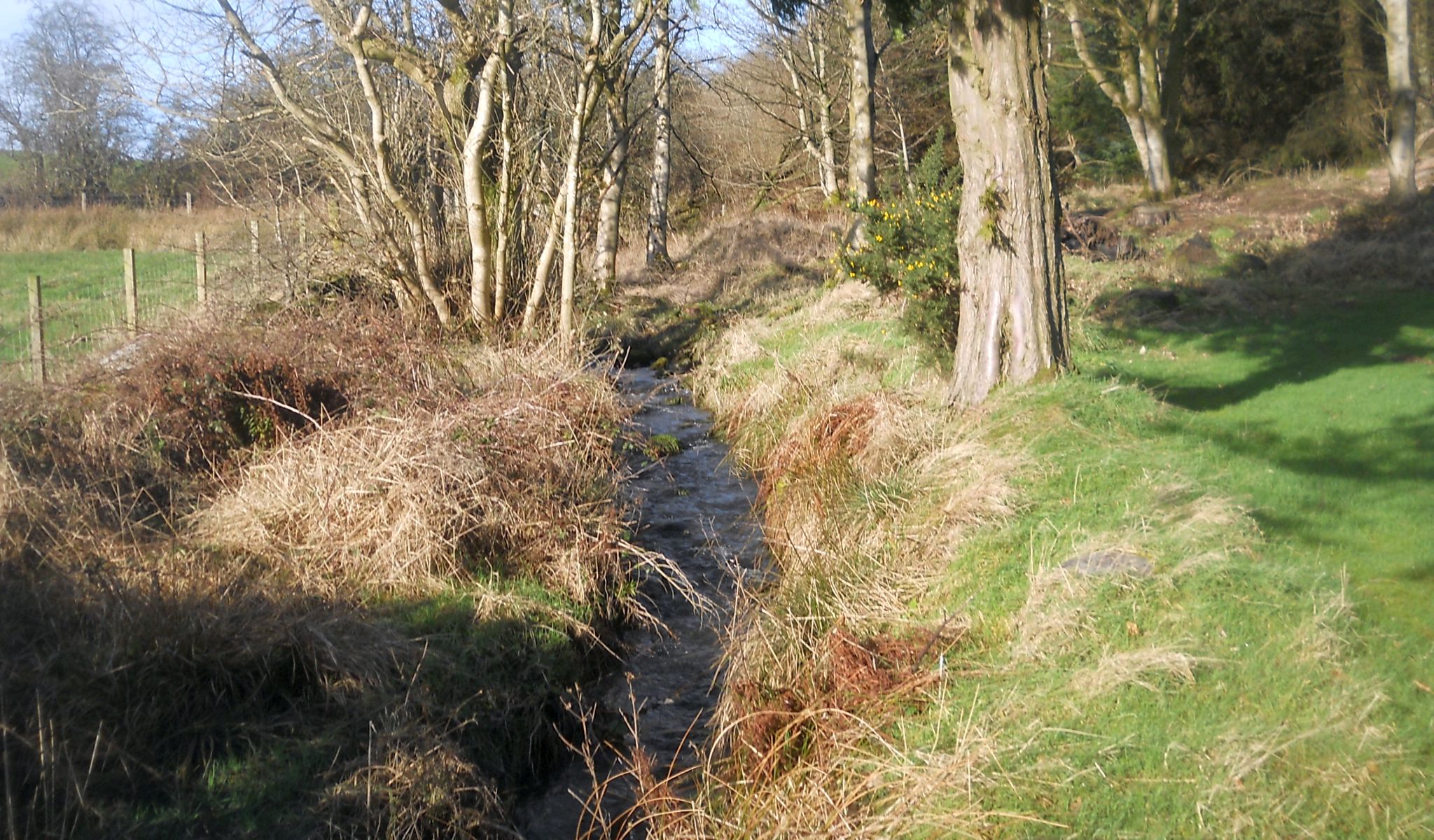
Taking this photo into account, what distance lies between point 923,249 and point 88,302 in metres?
9.54

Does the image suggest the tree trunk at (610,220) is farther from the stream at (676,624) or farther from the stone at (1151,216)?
the stone at (1151,216)

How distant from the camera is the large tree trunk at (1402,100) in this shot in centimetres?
1842

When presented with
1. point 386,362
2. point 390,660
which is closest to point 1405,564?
point 390,660

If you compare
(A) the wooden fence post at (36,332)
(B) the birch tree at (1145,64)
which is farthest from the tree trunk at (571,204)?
(B) the birch tree at (1145,64)

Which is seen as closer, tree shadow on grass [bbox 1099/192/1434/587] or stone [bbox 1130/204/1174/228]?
tree shadow on grass [bbox 1099/192/1434/587]

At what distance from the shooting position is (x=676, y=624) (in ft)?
26.3

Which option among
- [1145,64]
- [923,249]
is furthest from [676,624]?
[1145,64]

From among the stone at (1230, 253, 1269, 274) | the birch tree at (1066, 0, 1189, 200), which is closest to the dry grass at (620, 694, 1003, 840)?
the stone at (1230, 253, 1269, 274)

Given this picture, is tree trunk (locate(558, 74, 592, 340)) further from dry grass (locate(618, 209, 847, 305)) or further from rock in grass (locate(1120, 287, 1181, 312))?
rock in grass (locate(1120, 287, 1181, 312))

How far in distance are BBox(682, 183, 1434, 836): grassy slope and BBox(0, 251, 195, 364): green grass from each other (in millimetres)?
6860

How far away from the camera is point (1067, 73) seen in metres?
29.7

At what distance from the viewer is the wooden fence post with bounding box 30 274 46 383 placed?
890cm

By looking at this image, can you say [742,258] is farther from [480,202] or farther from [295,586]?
[295,586]

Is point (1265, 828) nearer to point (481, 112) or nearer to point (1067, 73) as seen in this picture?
point (481, 112)
